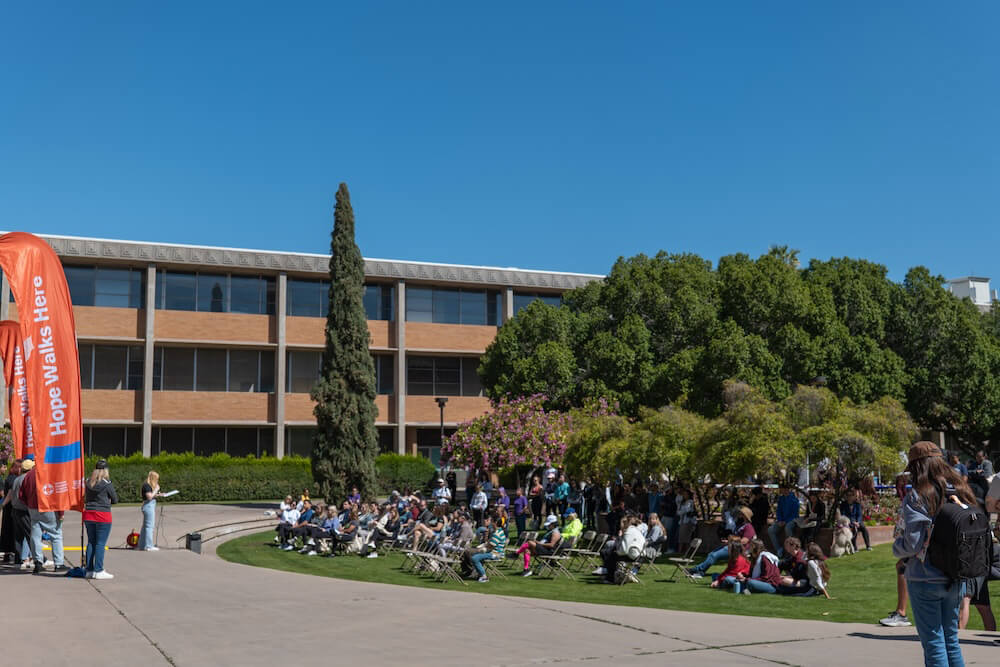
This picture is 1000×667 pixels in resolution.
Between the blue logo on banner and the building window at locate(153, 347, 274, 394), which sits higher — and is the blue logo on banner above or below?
below

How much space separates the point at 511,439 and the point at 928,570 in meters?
26.1

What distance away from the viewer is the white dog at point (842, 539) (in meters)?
18.1

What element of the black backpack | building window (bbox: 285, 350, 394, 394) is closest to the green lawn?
the black backpack

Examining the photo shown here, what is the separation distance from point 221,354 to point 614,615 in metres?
38.1

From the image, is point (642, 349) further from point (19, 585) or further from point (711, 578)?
point (19, 585)

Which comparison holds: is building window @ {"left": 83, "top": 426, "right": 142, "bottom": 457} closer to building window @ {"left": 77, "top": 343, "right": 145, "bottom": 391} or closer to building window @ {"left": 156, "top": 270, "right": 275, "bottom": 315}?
building window @ {"left": 77, "top": 343, "right": 145, "bottom": 391}

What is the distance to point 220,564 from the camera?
16.7m

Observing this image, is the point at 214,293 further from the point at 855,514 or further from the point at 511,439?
the point at 855,514

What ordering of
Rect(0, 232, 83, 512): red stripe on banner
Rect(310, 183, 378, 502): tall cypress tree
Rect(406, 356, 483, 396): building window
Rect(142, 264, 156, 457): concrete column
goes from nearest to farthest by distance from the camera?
Rect(0, 232, 83, 512): red stripe on banner, Rect(310, 183, 378, 502): tall cypress tree, Rect(142, 264, 156, 457): concrete column, Rect(406, 356, 483, 396): building window

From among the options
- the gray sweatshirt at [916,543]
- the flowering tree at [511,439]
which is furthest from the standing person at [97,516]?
the flowering tree at [511,439]

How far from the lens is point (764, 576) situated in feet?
46.5

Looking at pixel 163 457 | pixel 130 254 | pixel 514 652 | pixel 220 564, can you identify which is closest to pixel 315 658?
pixel 514 652

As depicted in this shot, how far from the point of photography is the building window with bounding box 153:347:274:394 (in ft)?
145

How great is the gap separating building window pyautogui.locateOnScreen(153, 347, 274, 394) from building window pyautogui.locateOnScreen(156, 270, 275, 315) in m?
2.12
